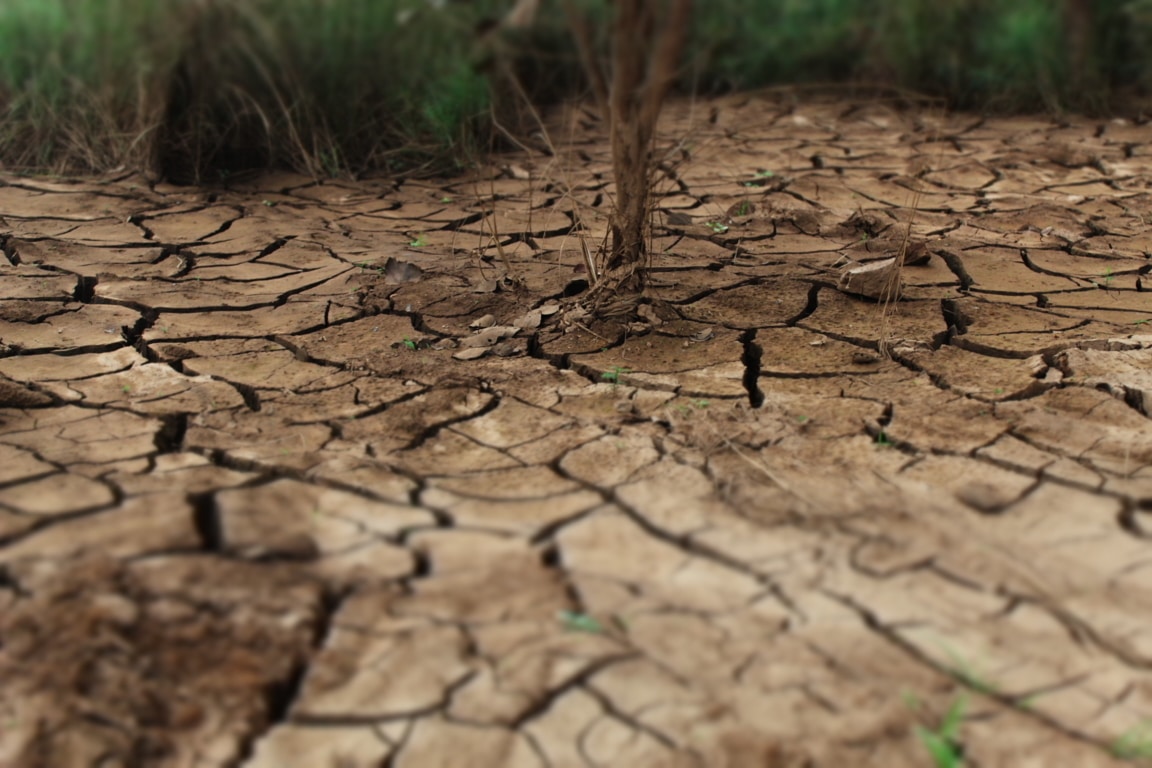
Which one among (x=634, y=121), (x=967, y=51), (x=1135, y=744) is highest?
(x=634, y=121)

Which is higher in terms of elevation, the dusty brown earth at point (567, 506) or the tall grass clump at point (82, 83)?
the tall grass clump at point (82, 83)

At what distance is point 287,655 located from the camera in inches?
62.6

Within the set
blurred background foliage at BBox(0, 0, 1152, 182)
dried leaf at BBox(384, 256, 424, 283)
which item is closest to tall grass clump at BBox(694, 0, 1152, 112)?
blurred background foliage at BBox(0, 0, 1152, 182)

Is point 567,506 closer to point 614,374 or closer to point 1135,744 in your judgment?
point 614,374

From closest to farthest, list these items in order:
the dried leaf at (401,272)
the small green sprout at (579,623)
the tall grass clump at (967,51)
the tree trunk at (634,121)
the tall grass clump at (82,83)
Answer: the small green sprout at (579,623), the tree trunk at (634,121), the dried leaf at (401,272), the tall grass clump at (82,83), the tall grass clump at (967,51)

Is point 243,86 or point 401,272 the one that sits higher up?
point 243,86

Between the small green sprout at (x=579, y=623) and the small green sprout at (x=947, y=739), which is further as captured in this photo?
the small green sprout at (x=579, y=623)

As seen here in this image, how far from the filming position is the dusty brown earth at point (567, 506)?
1.49 m

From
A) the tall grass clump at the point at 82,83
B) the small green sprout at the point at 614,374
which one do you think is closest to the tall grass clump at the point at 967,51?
the tall grass clump at the point at 82,83

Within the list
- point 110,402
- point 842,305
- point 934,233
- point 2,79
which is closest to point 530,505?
point 110,402

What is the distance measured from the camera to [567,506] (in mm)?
1980

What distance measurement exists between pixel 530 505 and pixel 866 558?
0.56m

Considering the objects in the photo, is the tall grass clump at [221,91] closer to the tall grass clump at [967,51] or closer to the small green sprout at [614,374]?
the tall grass clump at [967,51]

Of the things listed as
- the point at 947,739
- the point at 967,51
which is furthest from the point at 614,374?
the point at 967,51
